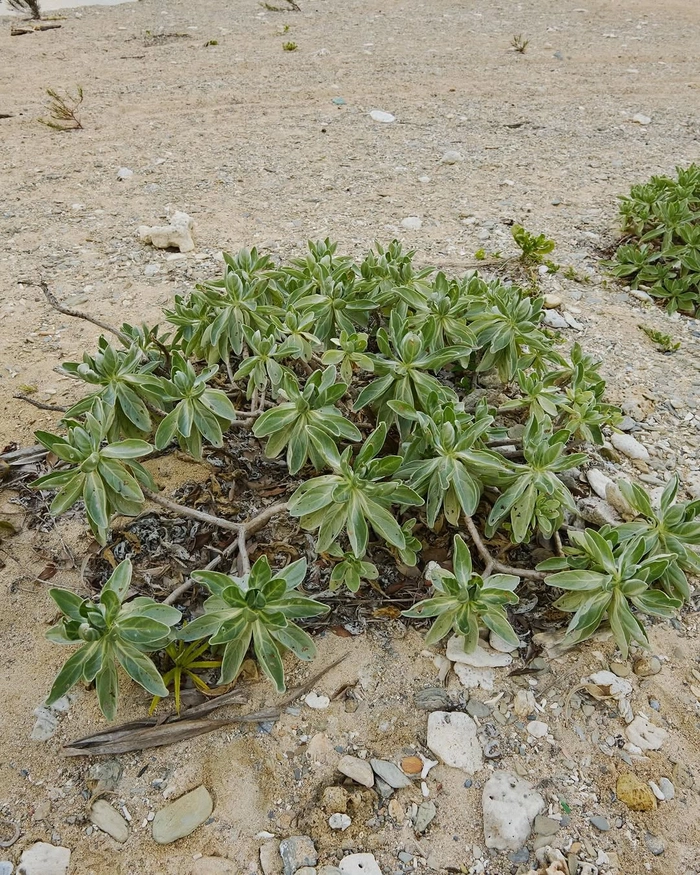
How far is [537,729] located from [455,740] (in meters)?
0.24

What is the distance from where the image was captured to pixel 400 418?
2.26m

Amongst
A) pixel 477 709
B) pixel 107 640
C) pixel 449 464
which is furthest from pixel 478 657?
pixel 107 640

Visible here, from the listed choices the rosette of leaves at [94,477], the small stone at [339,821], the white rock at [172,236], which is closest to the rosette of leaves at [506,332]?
the rosette of leaves at [94,477]

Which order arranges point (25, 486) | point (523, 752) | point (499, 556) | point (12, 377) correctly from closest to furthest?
point (523, 752) < point (499, 556) < point (25, 486) < point (12, 377)

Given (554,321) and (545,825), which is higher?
(554,321)

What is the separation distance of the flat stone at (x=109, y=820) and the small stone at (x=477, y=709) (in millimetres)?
954

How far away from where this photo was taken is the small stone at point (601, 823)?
64.7 inches

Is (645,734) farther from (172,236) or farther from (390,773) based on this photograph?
(172,236)

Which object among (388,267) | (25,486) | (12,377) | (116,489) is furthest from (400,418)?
(12,377)

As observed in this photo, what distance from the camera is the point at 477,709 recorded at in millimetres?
1893

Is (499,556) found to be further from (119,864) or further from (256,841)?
(119,864)

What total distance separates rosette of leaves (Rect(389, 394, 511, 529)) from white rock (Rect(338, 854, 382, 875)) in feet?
2.91

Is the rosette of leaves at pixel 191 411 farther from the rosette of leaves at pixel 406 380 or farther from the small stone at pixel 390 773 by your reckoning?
the small stone at pixel 390 773

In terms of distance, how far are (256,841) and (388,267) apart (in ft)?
6.66
